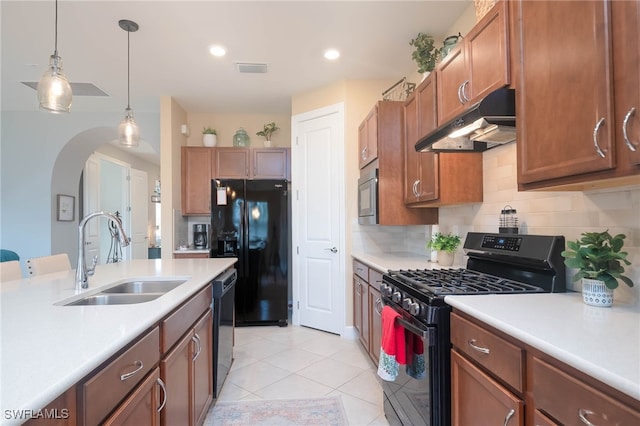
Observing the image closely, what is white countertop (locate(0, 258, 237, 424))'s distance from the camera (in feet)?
2.19

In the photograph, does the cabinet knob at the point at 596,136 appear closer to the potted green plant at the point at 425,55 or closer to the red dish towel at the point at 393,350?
the red dish towel at the point at 393,350

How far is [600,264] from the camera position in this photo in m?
1.20

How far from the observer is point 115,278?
1.96m

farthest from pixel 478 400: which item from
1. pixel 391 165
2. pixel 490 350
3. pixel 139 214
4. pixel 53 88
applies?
pixel 139 214

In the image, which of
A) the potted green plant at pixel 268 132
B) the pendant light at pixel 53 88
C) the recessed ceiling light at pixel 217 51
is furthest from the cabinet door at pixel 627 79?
the potted green plant at pixel 268 132

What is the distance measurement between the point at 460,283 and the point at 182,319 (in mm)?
1317

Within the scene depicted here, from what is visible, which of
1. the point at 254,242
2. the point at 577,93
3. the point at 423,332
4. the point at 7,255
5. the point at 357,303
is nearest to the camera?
the point at 577,93

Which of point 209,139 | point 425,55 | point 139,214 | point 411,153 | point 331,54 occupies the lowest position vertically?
point 139,214

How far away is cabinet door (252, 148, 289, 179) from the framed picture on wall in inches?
110

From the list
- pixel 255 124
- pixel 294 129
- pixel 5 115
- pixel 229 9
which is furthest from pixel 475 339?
pixel 5 115

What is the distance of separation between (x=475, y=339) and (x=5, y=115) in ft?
20.3

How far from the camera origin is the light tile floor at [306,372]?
7.69 ft

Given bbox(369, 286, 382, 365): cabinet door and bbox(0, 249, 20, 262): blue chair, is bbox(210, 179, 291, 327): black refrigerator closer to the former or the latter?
bbox(369, 286, 382, 365): cabinet door

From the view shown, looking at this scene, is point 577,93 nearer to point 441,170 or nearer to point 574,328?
point 574,328
